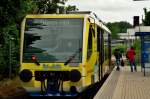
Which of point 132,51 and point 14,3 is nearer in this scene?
point 14,3

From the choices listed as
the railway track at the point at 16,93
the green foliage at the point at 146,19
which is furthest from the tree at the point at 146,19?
the railway track at the point at 16,93

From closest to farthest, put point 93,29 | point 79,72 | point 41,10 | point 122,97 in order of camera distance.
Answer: point 122,97, point 79,72, point 93,29, point 41,10

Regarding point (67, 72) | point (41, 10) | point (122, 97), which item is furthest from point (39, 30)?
point (41, 10)

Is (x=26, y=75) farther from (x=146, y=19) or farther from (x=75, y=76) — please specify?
(x=146, y=19)

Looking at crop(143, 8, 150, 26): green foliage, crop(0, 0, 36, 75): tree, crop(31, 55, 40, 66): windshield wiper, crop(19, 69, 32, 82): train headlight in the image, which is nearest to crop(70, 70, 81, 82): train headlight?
crop(31, 55, 40, 66): windshield wiper

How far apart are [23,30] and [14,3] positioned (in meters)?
3.24

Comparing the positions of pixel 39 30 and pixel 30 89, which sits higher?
pixel 39 30

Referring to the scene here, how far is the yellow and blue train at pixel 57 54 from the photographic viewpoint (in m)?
19.9

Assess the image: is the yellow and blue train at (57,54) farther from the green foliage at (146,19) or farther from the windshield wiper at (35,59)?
the green foliage at (146,19)

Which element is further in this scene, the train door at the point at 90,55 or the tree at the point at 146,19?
the tree at the point at 146,19

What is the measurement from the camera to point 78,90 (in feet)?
65.5

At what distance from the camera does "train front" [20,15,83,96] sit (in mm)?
19906

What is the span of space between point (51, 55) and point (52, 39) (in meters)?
0.63

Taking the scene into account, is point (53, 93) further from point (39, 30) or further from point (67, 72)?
point (39, 30)
